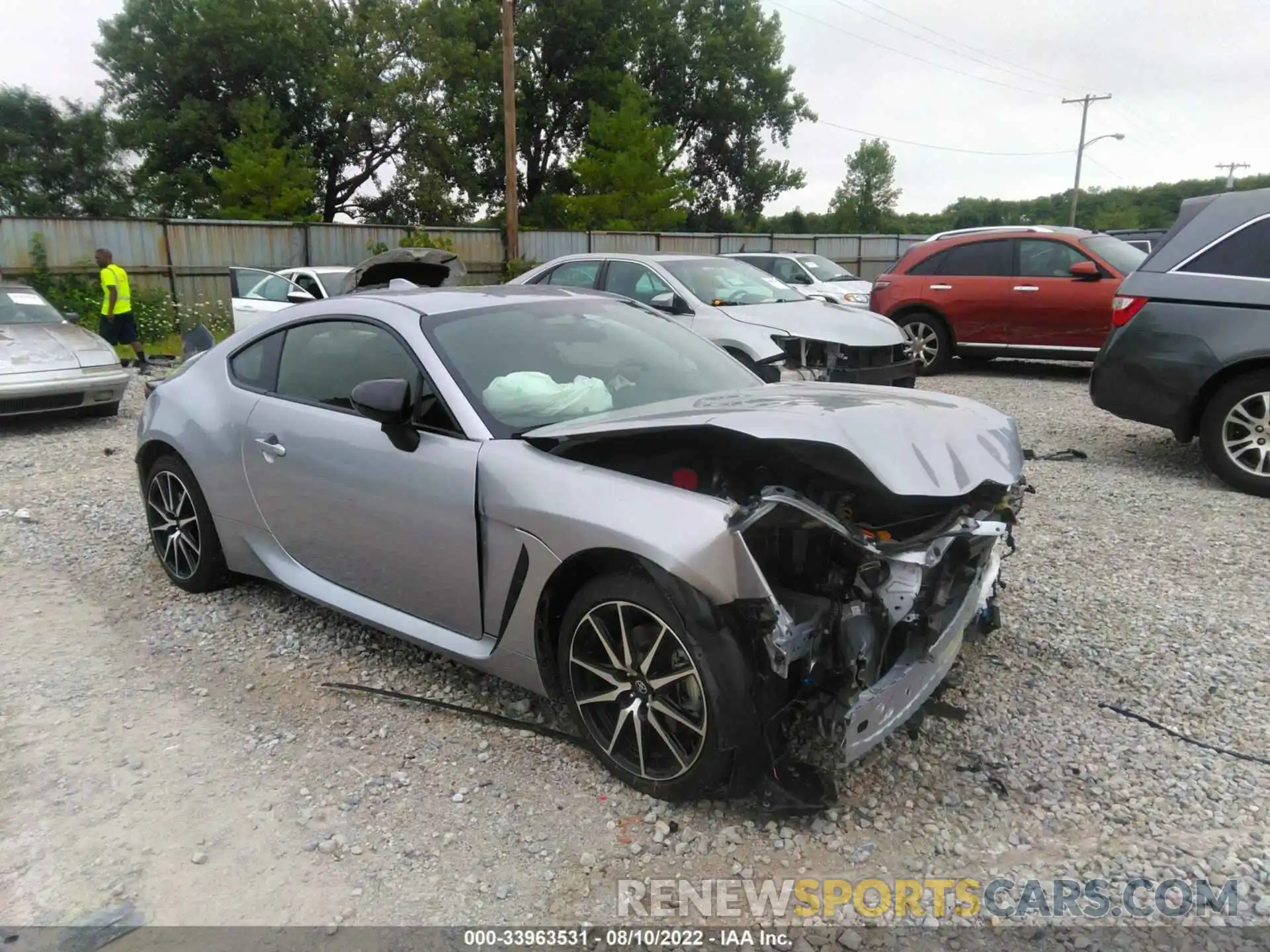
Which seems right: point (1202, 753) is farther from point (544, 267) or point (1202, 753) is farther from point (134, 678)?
point (544, 267)

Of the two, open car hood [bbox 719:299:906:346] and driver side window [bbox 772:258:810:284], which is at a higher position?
driver side window [bbox 772:258:810:284]

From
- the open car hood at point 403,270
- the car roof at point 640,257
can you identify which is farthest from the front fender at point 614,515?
the open car hood at point 403,270

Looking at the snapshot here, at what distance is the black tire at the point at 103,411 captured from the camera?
929 centimetres

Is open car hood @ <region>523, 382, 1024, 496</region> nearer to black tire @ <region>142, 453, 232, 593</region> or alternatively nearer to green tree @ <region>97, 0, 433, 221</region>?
black tire @ <region>142, 453, 232, 593</region>

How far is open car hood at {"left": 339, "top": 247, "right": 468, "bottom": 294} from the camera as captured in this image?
10.7 meters

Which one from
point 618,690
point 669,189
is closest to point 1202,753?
point 618,690

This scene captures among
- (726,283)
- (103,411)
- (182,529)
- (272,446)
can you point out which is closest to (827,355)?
(726,283)

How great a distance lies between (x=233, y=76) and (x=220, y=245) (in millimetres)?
18929

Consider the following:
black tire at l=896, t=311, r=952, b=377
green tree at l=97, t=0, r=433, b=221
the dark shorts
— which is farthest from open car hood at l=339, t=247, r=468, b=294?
green tree at l=97, t=0, r=433, b=221

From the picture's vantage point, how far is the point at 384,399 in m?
3.17

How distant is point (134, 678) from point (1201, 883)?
3.79 metres

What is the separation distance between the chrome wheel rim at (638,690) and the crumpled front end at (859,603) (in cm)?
29

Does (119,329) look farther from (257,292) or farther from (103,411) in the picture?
(103,411)

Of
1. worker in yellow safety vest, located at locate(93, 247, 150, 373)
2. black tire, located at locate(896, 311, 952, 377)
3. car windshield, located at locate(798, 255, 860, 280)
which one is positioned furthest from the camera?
car windshield, located at locate(798, 255, 860, 280)
